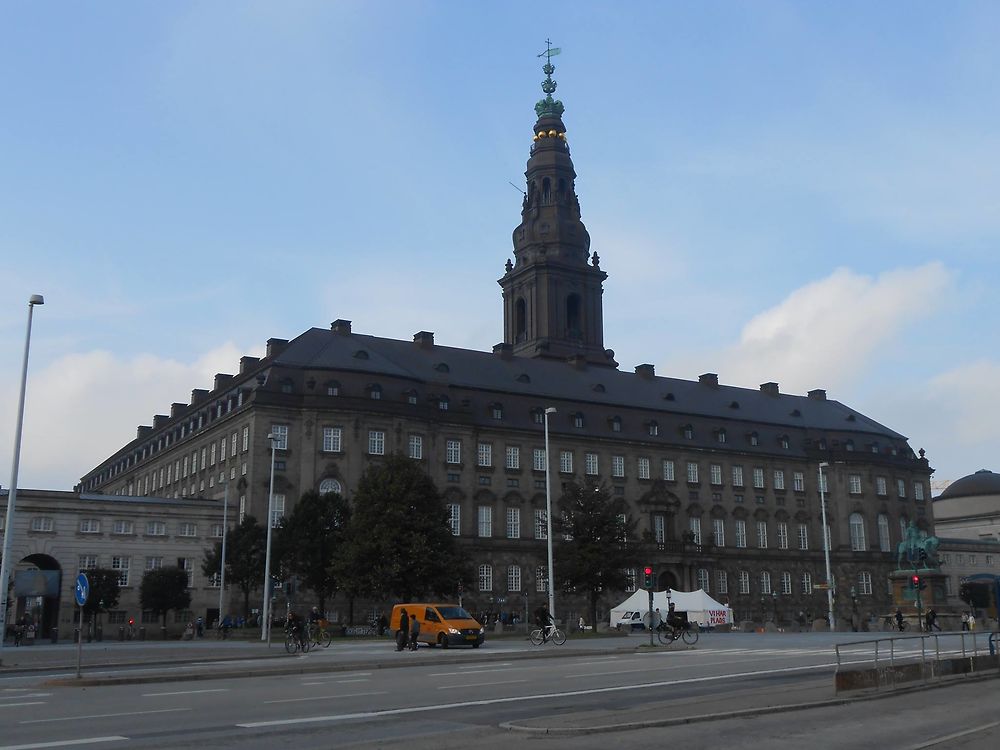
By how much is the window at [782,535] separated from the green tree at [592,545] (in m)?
43.6

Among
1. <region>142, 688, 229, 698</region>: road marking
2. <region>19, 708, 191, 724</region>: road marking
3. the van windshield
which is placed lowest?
<region>19, 708, 191, 724</region>: road marking

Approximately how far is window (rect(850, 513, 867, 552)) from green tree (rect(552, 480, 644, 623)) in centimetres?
5017

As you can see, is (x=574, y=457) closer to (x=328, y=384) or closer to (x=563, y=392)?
(x=563, y=392)

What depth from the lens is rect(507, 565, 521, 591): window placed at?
307 feet

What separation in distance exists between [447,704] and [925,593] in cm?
5838

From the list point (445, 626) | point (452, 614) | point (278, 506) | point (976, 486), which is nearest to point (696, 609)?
point (452, 614)

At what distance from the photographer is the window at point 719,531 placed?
107 meters

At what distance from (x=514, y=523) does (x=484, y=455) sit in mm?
6576

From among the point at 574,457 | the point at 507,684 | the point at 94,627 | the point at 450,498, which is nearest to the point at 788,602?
the point at 574,457

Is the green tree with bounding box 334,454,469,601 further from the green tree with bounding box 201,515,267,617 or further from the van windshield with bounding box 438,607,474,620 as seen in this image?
the van windshield with bounding box 438,607,474,620

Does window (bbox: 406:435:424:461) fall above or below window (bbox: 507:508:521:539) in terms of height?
above

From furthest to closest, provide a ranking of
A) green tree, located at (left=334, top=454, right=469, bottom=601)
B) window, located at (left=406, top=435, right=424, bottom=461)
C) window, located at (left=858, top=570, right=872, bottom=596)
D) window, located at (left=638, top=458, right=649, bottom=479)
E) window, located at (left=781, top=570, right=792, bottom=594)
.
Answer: window, located at (left=858, top=570, right=872, bottom=596)
window, located at (left=781, top=570, right=792, bottom=594)
window, located at (left=638, top=458, right=649, bottom=479)
window, located at (left=406, top=435, right=424, bottom=461)
green tree, located at (left=334, top=454, right=469, bottom=601)

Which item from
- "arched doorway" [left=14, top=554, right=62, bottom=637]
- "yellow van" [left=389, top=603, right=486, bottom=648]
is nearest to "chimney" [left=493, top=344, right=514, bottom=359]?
"arched doorway" [left=14, top=554, right=62, bottom=637]

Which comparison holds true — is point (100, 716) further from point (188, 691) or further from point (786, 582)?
point (786, 582)
